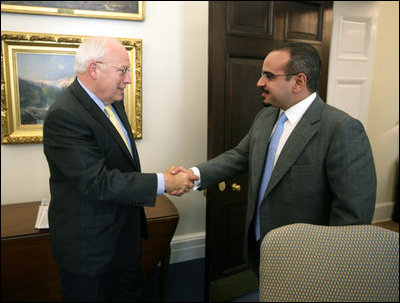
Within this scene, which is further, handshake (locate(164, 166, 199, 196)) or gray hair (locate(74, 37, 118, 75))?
handshake (locate(164, 166, 199, 196))

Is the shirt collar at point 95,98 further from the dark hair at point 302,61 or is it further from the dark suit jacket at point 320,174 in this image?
the dark hair at point 302,61

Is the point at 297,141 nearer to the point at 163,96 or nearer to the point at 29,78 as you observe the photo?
the point at 163,96

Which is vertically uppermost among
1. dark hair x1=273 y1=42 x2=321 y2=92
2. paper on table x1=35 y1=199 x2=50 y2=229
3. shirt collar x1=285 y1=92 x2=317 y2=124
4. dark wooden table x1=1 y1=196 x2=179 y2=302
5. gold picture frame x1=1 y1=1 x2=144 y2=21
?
gold picture frame x1=1 y1=1 x2=144 y2=21

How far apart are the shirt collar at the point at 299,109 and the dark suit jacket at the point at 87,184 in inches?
28.5

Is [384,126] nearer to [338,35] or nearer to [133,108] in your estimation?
[338,35]

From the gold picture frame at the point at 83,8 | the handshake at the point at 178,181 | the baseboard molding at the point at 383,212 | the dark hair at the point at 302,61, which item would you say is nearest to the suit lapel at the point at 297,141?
the dark hair at the point at 302,61

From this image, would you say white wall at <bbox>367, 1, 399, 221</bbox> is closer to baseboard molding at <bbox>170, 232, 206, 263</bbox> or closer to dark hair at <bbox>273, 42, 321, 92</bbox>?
baseboard molding at <bbox>170, 232, 206, 263</bbox>

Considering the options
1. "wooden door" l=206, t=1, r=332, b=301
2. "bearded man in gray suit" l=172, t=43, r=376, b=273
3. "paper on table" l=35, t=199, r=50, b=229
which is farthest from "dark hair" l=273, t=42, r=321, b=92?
"paper on table" l=35, t=199, r=50, b=229

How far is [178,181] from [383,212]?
314cm

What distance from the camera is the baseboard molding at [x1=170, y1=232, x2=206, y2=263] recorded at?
2824 mm

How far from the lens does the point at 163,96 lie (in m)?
2.56

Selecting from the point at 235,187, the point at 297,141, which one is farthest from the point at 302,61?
the point at 235,187

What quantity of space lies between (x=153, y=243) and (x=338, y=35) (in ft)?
8.17

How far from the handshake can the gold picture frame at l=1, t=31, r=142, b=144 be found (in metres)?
1.09
